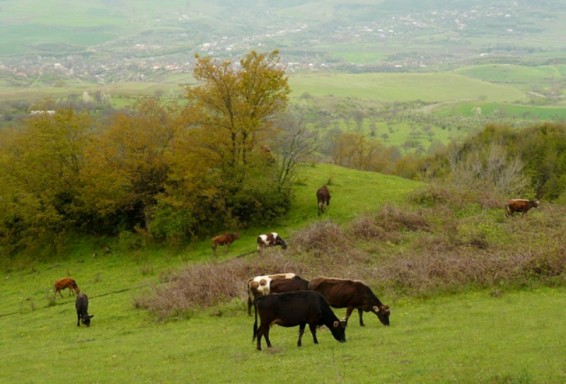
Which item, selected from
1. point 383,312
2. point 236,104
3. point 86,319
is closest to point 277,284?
point 383,312

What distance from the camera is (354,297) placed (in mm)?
19516

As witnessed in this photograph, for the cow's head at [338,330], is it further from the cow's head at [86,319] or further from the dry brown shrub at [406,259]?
the cow's head at [86,319]

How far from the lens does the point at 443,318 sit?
20.2 metres

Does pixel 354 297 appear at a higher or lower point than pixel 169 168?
higher

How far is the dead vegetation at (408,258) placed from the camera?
24188 mm

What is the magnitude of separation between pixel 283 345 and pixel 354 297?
3.49 metres

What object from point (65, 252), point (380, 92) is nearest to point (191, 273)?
point (65, 252)

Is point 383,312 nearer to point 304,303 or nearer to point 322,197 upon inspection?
point 304,303

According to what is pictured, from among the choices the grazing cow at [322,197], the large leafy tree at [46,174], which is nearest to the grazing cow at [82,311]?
the grazing cow at [322,197]

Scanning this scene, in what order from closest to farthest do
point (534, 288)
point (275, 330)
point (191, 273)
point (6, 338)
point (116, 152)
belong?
point (275, 330) → point (534, 288) → point (6, 338) → point (191, 273) → point (116, 152)

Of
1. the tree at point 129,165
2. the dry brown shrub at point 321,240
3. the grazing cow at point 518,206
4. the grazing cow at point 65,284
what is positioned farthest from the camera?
the tree at point 129,165

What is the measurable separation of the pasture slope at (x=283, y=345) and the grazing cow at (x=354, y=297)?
0.65 meters

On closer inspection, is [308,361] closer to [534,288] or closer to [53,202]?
[534,288]

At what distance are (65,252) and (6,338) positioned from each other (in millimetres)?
18895
